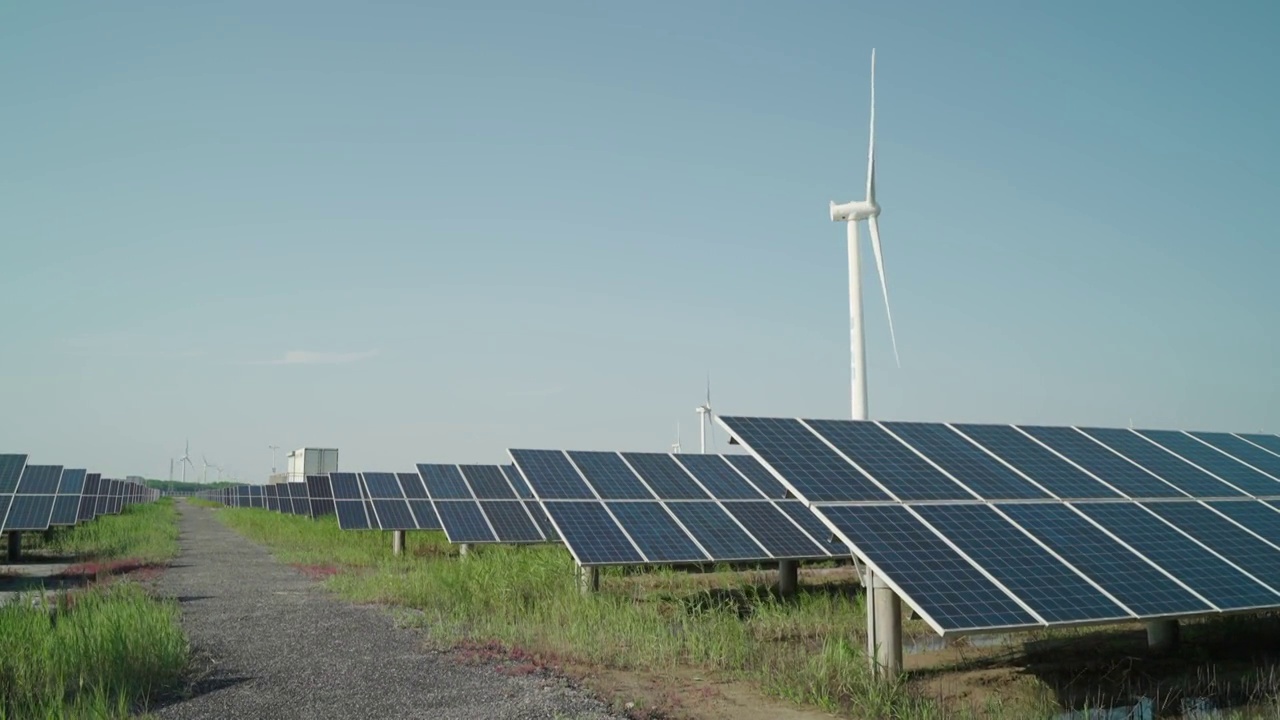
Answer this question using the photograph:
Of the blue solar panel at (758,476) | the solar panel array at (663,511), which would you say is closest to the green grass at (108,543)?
the solar panel array at (663,511)

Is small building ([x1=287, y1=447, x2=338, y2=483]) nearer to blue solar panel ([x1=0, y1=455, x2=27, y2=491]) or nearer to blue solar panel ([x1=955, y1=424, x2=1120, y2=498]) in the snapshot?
blue solar panel ([x1=0, y1=455, x2=27, y2=491])

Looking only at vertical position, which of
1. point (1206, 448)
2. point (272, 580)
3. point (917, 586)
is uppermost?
point (1206, 448)

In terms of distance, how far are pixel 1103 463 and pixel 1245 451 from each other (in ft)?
19.1

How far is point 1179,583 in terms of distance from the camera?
12.2 metres

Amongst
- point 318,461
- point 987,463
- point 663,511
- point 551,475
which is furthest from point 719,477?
point 318,461

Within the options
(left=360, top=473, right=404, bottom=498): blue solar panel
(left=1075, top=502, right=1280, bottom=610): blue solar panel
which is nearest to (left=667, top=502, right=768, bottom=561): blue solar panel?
(left=1075, top=502, right=1280, bottom=610): blue solar panel

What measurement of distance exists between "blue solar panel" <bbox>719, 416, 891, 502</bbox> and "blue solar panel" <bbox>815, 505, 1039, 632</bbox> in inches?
18.7

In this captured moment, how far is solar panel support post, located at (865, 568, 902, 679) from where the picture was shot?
11875 millimetres

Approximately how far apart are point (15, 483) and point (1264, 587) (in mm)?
32056

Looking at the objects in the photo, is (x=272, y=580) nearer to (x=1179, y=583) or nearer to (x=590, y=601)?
(x=590, y=601)

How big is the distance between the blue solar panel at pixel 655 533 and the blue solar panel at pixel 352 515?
1615cm

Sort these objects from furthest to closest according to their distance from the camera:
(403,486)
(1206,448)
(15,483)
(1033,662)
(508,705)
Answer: (403,486)
(15,483)
(1206,448)
(1033,662)
(508,705)

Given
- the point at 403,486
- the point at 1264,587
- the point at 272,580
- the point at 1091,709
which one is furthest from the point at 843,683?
the point at 403,486

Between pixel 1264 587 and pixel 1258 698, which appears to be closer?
pixel 1258 698
